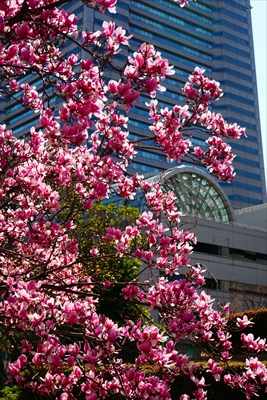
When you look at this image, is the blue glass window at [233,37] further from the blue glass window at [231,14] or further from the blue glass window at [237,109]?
the blue glass window at [237,109]

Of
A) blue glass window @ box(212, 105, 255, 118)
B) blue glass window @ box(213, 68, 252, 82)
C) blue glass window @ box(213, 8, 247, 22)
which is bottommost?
blue glass window @ box(212, 105, 255, 118)

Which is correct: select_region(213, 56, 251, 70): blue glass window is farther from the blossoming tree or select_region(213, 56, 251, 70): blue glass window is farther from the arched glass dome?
the blossoming tree

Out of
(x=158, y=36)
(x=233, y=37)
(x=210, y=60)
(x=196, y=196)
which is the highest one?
(x=233, y=37)

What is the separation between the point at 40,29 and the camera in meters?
4.34

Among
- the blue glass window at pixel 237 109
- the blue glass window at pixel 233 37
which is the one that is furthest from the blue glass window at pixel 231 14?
the blue glass window at pixel 237 109

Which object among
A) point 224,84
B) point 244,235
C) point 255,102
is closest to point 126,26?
point 224,84

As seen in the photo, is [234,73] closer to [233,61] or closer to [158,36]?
[233,61]

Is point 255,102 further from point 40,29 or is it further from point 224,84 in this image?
point 40,29

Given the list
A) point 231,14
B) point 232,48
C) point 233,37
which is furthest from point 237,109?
point 231,14

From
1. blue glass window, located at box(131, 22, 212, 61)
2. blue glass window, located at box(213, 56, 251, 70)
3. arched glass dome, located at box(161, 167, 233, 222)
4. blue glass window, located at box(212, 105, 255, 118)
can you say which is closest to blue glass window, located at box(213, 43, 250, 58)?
blue glass window, located at box(213, 56, 251, 70)

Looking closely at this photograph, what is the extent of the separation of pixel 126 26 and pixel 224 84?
2210 cm

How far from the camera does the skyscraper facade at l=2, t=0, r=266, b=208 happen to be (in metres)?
77.6

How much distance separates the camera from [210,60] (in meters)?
90.1

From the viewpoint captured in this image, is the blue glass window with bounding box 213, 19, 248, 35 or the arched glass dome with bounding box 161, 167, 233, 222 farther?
the blue glass window with bounding box 213, 19, 248, 35
